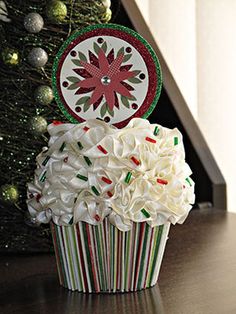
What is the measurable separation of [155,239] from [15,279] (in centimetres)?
18

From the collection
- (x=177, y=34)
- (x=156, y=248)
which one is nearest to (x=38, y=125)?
(x=156, y=248)

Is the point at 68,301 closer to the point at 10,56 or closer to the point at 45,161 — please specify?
the point at 45,161

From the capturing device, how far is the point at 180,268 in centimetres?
89

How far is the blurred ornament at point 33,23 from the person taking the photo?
920mm

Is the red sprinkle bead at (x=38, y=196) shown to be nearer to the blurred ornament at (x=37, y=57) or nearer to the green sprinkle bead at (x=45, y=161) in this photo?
the green sprinkle bead at (x=45, y=161)

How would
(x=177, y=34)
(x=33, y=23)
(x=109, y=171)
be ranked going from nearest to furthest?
(x=109, y=171)
(x=33, y=23)
(x=177, y=34)

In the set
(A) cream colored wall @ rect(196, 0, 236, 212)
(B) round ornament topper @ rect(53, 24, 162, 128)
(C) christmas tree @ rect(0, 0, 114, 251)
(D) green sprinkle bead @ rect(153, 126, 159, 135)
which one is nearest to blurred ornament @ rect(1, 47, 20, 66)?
(C) christmas tree @ rect(0, 0, 114, 251)

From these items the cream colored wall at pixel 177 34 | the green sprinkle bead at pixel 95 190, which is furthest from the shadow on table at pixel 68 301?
the cream colored wall at pixel 177 34

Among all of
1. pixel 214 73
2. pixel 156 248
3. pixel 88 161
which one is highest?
pixel 88 161

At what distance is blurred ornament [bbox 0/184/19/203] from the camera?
0.94m

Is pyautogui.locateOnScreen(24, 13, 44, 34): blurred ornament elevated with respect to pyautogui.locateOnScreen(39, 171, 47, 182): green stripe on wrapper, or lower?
elevated

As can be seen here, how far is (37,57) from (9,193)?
0.55 feet

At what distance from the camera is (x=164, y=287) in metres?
0.80

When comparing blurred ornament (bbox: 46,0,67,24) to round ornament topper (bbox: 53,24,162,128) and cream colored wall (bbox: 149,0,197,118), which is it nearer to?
round ornament topper (bbox: 53,24,162,128)
